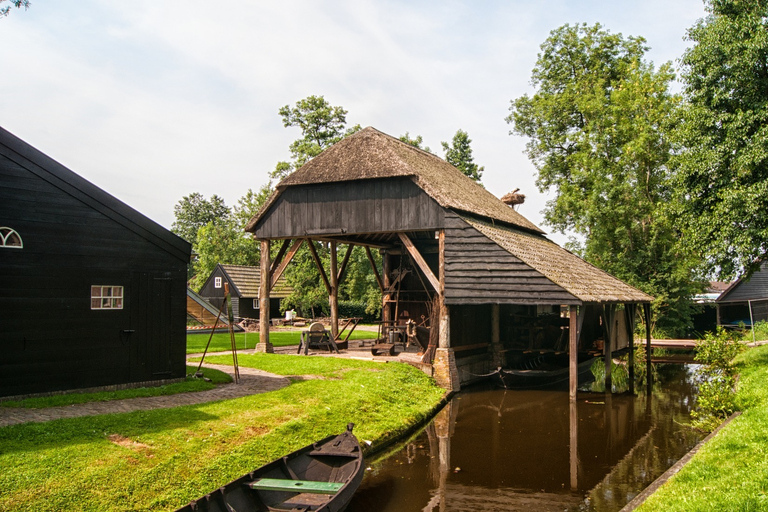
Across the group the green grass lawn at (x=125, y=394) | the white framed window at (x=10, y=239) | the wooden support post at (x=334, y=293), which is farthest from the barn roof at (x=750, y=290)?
the white framed window at (x=10, y=239)

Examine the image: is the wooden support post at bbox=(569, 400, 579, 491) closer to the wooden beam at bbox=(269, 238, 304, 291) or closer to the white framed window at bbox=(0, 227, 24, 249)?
the wooden beam at bbox=(269, 238, 304, 291)

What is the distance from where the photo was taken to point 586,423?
1547 centimetres

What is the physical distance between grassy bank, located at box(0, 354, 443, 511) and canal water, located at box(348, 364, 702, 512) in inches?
56.5

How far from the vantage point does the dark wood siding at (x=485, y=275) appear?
1728 centimetres

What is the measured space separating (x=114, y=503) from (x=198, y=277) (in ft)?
168

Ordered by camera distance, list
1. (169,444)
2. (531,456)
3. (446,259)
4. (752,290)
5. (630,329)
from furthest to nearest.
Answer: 1. (752,290)
2. (630,329)
3. (446,259)
4. (531,456)
5. (169,444)

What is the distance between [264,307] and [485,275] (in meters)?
8.88

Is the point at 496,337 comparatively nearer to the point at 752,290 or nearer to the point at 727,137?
the point at 727,137

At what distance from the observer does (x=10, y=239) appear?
39.2 feet

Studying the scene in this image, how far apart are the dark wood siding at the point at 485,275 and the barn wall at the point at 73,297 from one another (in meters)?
8.50

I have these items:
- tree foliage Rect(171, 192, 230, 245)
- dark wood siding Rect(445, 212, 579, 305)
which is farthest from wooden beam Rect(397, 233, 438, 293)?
tree foliage Rect(171, 192, 230, 245)

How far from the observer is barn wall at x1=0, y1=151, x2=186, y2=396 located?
11.9 m

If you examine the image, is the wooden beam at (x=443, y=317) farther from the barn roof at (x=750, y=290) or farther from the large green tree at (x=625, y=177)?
the barn roof at (x=750, y=290)

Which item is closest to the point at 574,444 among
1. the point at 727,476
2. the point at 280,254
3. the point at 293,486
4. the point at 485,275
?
the point at 727,476
